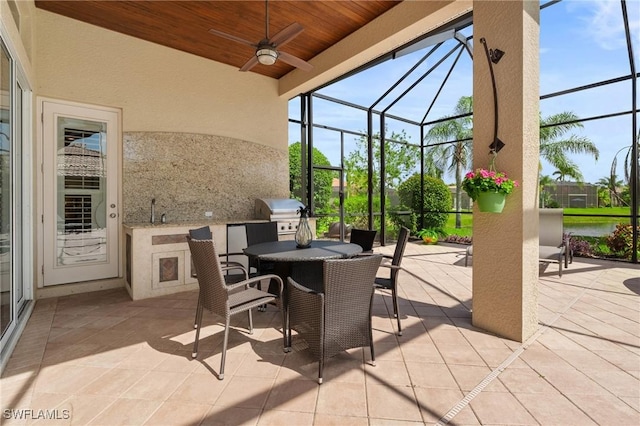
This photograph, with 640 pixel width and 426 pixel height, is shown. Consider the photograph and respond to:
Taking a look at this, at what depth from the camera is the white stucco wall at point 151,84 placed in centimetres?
401

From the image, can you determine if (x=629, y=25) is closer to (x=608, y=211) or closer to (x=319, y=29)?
(x=608, y=211)

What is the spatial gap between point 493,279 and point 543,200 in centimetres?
816

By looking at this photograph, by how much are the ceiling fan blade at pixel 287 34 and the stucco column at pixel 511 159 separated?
172 centimetres

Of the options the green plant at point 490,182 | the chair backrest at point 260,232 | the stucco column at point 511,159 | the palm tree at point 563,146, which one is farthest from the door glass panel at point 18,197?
the palm tree at point 563,146

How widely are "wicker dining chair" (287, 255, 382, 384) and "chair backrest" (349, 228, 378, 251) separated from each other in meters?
1.35

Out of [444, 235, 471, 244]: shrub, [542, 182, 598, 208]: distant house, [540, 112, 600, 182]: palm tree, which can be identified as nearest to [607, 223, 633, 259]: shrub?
[542, 182, 598, 208]: distant house

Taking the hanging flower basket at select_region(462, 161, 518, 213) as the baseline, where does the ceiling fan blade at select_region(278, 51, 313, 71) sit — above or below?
above

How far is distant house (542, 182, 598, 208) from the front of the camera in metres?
7.21

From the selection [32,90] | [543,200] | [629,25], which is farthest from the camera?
[543,200]

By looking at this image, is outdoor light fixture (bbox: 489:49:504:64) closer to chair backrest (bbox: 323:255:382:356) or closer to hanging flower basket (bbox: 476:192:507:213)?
hanging flower basket (bbox: 476:192:507:213)

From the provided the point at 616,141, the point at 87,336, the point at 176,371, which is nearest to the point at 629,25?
the point at 616,141

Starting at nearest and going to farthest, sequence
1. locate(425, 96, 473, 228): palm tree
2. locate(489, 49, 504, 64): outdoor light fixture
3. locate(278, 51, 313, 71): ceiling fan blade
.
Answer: locate(489, 49, 504, 64): outdoor light fixture, locate(278, 51, 313, 71): ceiling fan blade, locate(425, 96, 473, 228): palm tree

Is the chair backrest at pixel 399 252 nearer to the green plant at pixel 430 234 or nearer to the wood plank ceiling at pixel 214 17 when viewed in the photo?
the wood plank ceiling at pixel 214 17

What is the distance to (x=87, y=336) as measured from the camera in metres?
2.77
